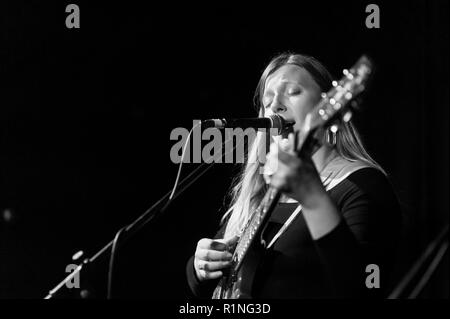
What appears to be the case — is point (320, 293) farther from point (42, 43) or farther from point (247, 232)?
point (42, 43)

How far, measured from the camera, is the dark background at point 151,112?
7.35 feet

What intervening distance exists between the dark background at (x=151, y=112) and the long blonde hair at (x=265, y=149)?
57 centimetres

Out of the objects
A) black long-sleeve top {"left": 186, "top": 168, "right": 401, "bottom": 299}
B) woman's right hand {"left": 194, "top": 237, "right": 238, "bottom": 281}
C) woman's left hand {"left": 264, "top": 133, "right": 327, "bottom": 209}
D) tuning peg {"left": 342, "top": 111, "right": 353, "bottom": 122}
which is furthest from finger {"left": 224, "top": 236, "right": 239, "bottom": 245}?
tuning peg {"left": 342, "top": 111, "right": 353, "bottom": 122}

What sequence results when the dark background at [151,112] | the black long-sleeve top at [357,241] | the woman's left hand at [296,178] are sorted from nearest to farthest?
the woman's left hand at [296,178] → the black long-sleeve top at [357,241] → the dark background at [151,112]

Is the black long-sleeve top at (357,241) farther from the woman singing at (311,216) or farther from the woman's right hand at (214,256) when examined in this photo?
the woman's right hand at (214,256)

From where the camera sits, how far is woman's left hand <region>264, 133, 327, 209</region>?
1.01 meters

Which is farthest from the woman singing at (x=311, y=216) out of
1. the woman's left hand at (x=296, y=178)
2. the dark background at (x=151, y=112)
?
the dark background at (x=151, y=112)

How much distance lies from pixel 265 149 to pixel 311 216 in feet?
1.93

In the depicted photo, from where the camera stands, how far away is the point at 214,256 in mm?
1412

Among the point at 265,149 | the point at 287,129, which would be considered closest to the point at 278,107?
the point at 287,129

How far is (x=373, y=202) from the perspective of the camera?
1212mm

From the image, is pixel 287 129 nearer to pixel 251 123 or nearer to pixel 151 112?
pixel 251 123

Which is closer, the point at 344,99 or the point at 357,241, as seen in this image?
the point at 344,99

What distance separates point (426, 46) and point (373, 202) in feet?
4.14
